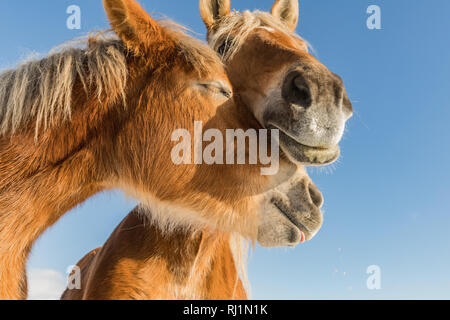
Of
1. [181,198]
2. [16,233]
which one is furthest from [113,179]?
[16,233]

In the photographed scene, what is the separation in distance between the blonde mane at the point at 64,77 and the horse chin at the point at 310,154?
0.88 metres

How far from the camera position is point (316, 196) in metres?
3.06

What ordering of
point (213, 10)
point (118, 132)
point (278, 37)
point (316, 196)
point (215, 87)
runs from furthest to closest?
1. point (213, 10)
2. point (278, 37)
3. point (316, 196)
4. point (215, 87)
5. point (118, 132)

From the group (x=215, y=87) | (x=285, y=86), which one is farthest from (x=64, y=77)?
(x=285, y=86)

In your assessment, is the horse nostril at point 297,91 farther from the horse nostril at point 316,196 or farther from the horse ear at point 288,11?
the horse ear at point 288,11

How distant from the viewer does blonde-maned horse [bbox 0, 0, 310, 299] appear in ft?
8.25

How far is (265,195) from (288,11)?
2.97 m

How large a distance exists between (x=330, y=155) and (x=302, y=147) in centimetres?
21

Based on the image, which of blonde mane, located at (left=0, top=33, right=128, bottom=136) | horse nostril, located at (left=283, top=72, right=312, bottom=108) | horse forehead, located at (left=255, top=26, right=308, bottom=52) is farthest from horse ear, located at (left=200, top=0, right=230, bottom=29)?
horse nostril, located at (left=283, top=72, right=312, bottom=108)

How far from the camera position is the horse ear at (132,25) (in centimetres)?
261

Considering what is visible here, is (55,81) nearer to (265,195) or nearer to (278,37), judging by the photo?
(265,195)

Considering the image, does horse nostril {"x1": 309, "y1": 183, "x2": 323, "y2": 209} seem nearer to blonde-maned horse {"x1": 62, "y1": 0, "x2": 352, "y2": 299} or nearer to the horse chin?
blonde-maned horse {"x1": 62, "y1": 0, "x2": 352, "y2": 299}

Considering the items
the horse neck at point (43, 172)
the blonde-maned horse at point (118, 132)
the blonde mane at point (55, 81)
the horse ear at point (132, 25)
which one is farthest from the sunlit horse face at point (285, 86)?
the horse neck at point (43, 172)

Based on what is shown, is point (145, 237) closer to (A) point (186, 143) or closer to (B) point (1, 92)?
(A) point (186, 143)
